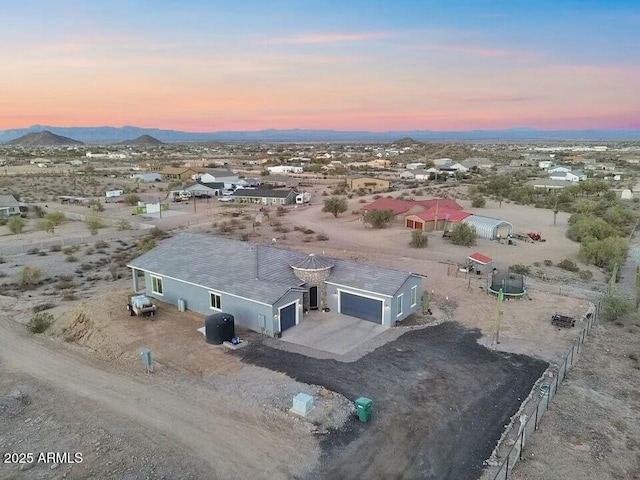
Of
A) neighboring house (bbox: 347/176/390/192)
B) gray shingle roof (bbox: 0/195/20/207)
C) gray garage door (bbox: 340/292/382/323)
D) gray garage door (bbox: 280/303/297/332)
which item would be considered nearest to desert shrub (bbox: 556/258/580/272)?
gray garage door (bbox: 340/292/382/323)

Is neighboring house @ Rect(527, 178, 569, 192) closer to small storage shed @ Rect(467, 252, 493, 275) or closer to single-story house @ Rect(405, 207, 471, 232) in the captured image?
single-story house @ Rect(405, 207, 471, 232)

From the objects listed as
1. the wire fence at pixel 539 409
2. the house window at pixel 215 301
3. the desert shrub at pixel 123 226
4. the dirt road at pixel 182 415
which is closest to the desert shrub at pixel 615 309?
the wire fence at pixel 539 409

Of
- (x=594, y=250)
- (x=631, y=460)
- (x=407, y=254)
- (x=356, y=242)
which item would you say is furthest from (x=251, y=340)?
(x=594, y=250)

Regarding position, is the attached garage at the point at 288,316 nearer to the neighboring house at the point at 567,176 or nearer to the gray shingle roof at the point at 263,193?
the gray shingle roof at the point at 263,193

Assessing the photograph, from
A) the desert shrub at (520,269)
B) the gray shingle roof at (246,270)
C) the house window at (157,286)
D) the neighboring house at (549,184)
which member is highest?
the gray shingle roof at (246,270)

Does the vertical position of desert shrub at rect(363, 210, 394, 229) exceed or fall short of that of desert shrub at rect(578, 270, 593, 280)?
it exceeds it

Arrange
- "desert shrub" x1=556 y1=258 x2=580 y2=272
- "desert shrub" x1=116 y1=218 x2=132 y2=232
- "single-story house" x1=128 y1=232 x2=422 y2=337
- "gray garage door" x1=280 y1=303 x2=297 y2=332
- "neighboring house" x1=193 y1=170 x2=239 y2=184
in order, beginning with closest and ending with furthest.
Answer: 1. "gray garage door" x1=280 y1=303 x2=297 y2=332
2. "single-story house" x1=128 y1=232 x2=422 y2=337
3. "desert shrub" x1=556 y1=258 x2=580 y2=272
4. "desert shrub" x1=116 y1=218 x2=132 y2=232
5. "neighboring house" x1=193 y1=170 x2=239 y2=184

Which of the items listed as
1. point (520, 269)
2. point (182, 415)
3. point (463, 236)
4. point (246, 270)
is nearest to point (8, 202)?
point (246, 270)

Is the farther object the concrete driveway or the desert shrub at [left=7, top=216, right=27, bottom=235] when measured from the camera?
the desert shrub at [left=7, top=216, right=27, bottom=235]
